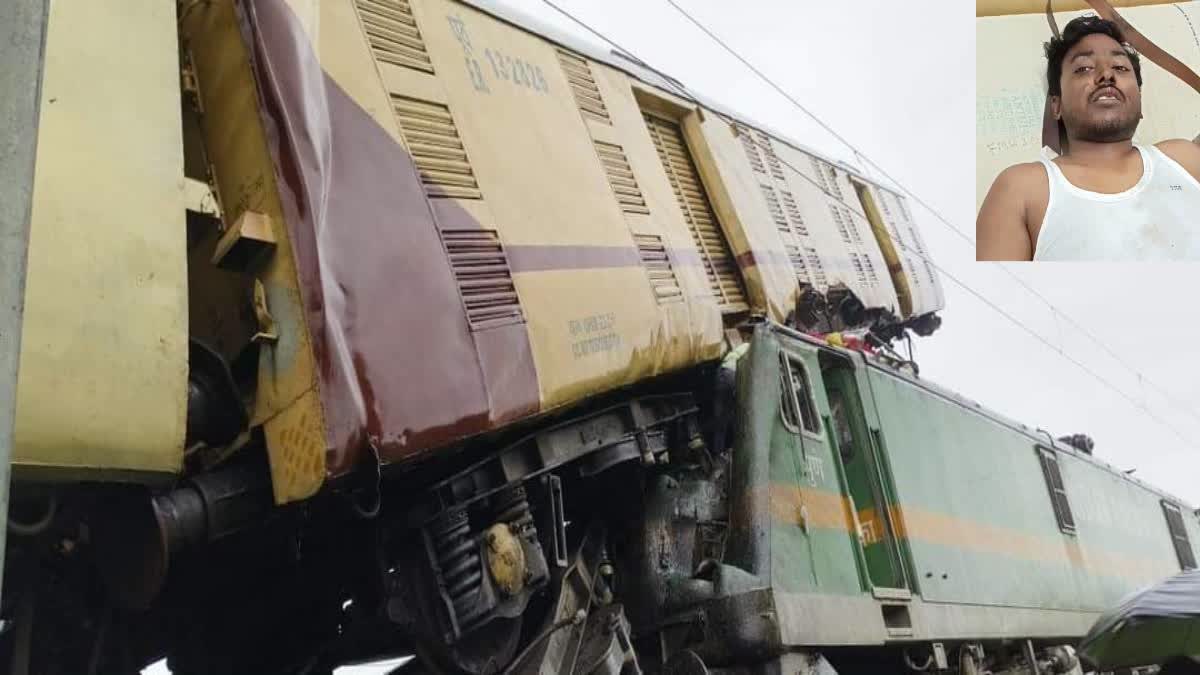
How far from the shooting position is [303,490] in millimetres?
4020

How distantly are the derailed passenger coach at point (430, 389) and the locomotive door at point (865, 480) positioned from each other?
0.02m

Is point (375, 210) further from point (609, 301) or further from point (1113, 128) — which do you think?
point (1113, 128)

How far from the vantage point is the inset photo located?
6.42 metres

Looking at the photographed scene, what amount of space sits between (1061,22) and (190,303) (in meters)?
5.23

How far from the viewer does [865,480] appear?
678 cm

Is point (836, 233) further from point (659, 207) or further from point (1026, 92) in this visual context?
point (659, 207)

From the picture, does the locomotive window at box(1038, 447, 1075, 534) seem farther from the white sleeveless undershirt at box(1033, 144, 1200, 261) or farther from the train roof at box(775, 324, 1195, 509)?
the white sleeveless undershirt at box(1033, 144, 1200, 261)

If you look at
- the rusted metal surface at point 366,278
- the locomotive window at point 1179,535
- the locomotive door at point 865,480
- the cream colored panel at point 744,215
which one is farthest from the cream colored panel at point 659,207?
the locomotive window at point 1179,535

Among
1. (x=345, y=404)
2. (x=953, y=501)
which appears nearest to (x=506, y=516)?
(x=345, y=404)

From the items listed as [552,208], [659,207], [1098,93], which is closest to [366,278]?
[552,208]

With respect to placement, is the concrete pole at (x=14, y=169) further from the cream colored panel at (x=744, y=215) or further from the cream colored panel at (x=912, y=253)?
the cream colored panel at (x=912, y=253)

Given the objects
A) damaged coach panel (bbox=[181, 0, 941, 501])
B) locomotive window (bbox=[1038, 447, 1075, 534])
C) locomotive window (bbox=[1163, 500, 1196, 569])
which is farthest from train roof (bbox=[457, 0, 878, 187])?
locomotive window (bbox=[1163, 500, 1196, 569])

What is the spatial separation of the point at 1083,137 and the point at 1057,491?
4.43m

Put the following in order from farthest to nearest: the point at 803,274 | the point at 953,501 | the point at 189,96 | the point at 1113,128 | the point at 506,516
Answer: the point at 803,274 → the point at 953,501 → the point at 1113,128 → the point at 506,516 → the point at 189,96
